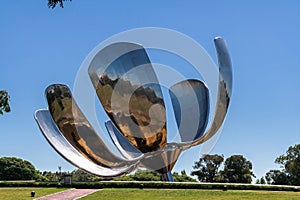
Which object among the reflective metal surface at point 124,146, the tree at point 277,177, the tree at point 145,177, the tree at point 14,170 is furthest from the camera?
the tree at point 14,170

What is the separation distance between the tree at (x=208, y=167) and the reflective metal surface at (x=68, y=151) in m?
21.1

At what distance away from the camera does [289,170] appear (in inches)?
1243

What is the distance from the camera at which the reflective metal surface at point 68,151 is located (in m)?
11.9

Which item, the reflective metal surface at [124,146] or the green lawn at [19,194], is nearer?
the reflective metal surface at [124,146]

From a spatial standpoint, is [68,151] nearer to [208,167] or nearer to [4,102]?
[4,102]

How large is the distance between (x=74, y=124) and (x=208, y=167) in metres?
23.4

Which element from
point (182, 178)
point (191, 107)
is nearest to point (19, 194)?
point (191, 107)

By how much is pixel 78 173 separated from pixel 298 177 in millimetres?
22836

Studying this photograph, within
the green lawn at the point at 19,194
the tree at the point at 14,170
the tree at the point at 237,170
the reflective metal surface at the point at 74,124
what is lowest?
the green lawn at the point at 19,194

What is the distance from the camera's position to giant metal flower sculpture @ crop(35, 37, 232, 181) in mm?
11242

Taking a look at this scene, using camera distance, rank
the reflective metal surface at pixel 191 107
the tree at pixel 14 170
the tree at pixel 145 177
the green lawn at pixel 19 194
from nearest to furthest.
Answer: the reflective metal surface at pixel 191 107
the green lawn at pixel 19 194
the tree at pixel 145 177
the tree at pixel 14 170

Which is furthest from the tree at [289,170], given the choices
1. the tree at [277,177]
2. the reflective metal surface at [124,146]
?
the reflective metal surface at [124,146]

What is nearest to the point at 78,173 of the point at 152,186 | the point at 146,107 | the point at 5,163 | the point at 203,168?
the point at 5,163

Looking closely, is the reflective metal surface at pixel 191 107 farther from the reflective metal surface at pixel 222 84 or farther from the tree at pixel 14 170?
the tree at pixel 14 170
